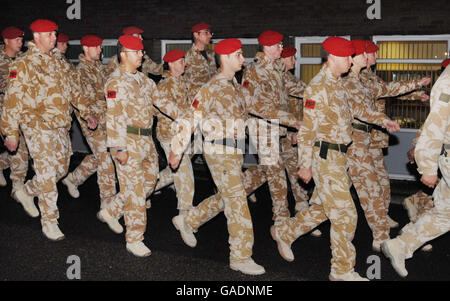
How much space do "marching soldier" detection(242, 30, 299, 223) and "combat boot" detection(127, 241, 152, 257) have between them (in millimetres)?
1662

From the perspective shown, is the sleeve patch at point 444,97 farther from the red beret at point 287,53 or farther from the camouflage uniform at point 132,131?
the red beret at point 287,53

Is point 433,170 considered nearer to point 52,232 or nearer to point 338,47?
point 338,47

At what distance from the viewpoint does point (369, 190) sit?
6.06 m

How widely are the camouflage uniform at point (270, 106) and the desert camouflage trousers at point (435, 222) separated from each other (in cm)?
186

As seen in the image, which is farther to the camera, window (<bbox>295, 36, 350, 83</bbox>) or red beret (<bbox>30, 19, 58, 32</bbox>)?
window (<bbox>295, 36, 350, 83</bbox>)

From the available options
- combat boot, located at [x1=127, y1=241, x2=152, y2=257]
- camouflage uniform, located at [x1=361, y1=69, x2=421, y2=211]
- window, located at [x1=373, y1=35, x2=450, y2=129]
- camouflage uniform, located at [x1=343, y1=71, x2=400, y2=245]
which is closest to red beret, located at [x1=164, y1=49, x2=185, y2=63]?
camouflage uniform, located at [x1=343, y1=71, x2=400, y2=245]

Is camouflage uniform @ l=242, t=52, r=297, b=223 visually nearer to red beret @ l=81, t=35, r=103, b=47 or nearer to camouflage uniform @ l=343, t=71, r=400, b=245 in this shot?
camouflage uniform @ l=343, t=71, r=400, b=245

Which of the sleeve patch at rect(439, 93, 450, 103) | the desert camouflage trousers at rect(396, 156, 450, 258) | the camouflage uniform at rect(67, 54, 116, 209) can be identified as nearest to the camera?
the sleeve patch at rect(439, 93, 450, 103)

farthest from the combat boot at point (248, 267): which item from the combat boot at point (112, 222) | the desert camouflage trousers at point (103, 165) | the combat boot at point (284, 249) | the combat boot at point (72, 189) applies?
the combat boot at point (72, 189)

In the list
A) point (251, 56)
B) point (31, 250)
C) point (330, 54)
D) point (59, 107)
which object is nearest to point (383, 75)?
point (251, 56)

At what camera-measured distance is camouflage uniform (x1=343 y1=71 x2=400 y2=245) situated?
6.05 m

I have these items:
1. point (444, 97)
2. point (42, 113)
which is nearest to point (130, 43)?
point (42, 113)

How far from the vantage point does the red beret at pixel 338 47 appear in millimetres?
5023
